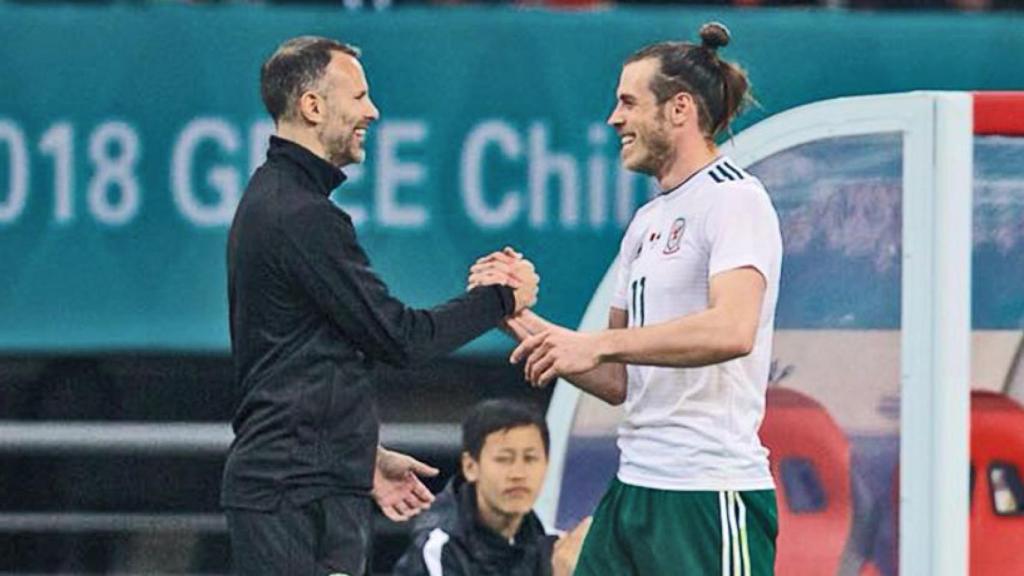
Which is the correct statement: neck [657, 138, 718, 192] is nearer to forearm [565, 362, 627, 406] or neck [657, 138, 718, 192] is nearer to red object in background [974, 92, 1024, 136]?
forearm [565, 362, 627, 406]

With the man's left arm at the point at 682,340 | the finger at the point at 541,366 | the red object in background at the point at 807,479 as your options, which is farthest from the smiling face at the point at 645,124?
the red object in background at the point at 807,479

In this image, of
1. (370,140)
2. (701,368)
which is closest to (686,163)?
(701,368)

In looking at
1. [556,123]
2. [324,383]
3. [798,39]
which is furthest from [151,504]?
[324,383]

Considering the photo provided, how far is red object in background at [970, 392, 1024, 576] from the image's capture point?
21.4ft

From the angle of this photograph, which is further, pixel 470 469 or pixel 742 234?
pixel 470 469

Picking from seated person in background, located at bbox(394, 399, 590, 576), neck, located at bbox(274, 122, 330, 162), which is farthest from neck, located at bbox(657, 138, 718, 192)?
seated person in background, located at bbox(394, 399, 590, 576)

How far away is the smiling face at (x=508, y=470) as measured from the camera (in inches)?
276

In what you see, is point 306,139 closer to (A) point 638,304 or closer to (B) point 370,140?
(A) point 638,304

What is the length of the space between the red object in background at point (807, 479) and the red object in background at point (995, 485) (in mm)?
307

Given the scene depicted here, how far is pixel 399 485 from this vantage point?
573 centimetres

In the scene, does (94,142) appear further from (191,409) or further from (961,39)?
(961,39)

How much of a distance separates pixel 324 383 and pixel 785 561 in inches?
65.1

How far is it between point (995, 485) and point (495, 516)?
1206 mm

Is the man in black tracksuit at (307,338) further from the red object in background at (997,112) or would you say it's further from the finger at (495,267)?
the red object in background at (997,112)
